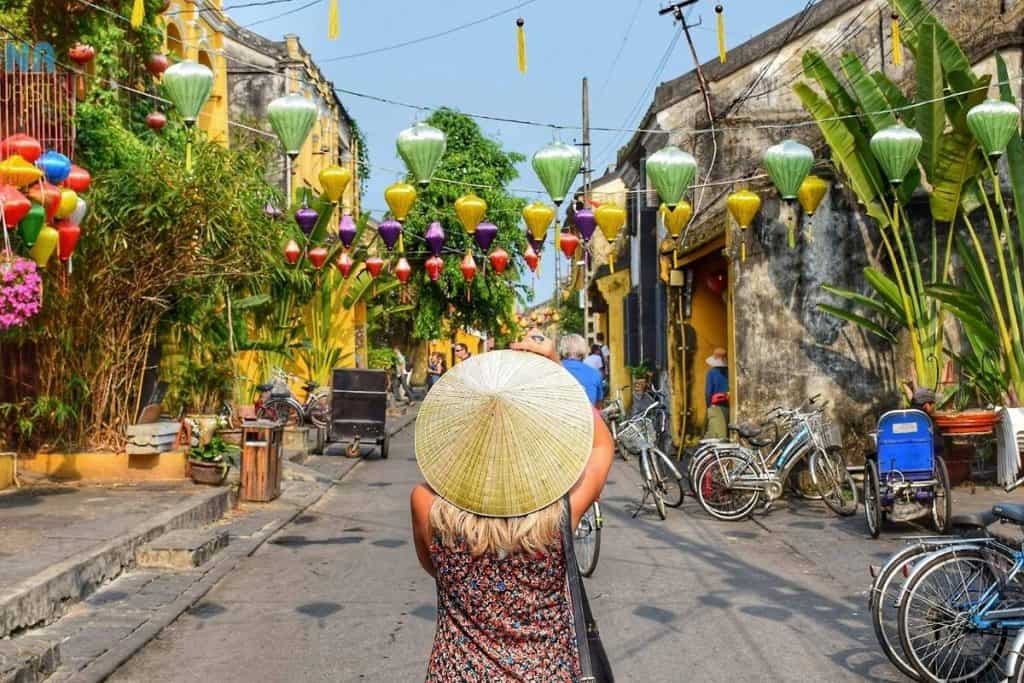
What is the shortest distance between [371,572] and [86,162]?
7.73m

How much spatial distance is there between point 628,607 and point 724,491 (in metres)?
4.61

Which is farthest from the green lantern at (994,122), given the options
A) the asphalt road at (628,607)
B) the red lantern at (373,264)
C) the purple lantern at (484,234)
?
the red lantern at (373,264)

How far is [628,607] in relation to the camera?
25.6ft

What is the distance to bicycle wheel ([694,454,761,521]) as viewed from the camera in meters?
12.0

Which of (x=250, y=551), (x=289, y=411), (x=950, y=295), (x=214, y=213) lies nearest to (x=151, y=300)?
(x=214, y=213)

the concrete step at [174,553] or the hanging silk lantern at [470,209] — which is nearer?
the concrete step at [174,553]

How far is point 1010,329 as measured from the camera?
43.8 feet

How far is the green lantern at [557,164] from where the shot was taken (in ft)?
35.1

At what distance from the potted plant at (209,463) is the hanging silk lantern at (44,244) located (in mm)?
3717

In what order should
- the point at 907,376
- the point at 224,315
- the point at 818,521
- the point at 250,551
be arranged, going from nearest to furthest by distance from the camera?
the point at 250,551 → the point at 818,521 → the point at 907,376 → the point at 224,315

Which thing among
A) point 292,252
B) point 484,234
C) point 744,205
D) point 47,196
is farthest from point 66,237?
point 292,252

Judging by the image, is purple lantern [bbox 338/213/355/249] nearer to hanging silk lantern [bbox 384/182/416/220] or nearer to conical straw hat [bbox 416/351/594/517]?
hanging silk lantern [bbox 384/182/416/220]

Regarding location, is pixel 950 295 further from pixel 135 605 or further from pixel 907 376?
pixel 135 605

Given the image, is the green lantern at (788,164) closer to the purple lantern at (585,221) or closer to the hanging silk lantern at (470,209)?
the purple lantern at (585,221)
